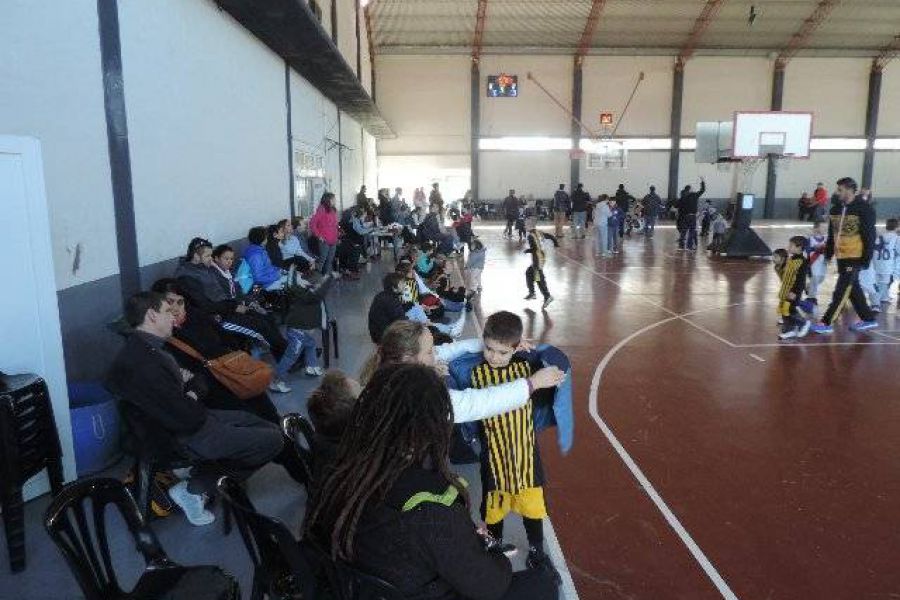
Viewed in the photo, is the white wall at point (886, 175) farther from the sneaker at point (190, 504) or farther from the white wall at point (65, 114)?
the sneaker at point (190, 504)

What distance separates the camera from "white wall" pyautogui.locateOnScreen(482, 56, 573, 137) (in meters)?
28.6

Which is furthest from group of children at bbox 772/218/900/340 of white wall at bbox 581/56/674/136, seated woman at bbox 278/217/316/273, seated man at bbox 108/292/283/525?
white wall at bbox 581/56/674/136

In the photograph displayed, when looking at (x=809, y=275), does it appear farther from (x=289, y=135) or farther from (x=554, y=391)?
(x=289, y=135)

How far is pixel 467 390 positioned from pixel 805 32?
2966cm

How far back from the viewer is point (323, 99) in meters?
16.7

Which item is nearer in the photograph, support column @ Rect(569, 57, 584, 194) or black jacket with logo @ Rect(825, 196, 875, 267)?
black jacket with logo @ Rect(825, 196, 875, 267)

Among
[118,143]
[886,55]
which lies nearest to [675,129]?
[886,55]

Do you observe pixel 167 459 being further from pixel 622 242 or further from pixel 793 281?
pixel 622 242

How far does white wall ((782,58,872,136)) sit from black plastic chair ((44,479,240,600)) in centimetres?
3201

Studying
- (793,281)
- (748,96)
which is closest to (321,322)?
(793,281)

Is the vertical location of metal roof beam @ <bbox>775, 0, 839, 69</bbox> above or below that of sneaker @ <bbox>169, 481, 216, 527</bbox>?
above

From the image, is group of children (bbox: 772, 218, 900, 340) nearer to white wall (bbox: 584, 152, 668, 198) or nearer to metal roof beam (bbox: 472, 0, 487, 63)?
metal roof beam (bbox: 472, 0, 487, 63)

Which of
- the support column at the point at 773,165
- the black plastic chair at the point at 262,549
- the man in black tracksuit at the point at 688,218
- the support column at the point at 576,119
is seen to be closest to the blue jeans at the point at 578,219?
the man in black tracksuit at the point at 688,218

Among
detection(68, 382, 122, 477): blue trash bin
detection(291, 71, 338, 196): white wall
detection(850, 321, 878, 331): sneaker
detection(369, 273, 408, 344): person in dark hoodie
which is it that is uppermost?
detection(291, 71, 338, 196): white wall
